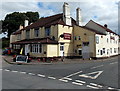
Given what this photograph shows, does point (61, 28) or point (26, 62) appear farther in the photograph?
point (61, 28)

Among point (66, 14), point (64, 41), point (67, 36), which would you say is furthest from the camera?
point (66, 14)

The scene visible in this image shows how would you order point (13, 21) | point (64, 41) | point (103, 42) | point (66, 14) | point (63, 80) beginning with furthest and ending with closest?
point (13, 21) → point (103, 42) → point (66, 14) → point (64, 41) → point (63, 80)

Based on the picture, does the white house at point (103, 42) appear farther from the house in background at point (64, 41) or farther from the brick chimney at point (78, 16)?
the brick chimney at point (78, 16)

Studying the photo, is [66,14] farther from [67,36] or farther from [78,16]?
[67,36]

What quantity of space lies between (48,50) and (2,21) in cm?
5112

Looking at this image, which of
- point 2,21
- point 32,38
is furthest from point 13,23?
point 32,38

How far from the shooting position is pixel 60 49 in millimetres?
A: 28109

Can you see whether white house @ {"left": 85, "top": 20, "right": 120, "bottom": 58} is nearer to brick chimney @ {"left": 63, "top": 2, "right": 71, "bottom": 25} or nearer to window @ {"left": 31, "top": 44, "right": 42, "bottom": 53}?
brick chimney @ {"left": 63, "top": 2, "right": 71, "bottom": 25}

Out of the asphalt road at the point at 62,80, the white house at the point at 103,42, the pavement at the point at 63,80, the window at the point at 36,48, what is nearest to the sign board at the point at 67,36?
the window at the point at 36,48

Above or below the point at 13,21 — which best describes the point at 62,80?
below

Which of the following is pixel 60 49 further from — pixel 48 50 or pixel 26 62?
pixel 26 62

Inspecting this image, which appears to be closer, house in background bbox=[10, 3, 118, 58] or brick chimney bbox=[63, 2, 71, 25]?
house in background bbox=[10, 3, 118, 58]

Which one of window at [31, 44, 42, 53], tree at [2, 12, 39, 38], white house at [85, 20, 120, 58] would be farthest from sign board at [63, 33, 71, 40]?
tree at [2, 12, 39, 38]

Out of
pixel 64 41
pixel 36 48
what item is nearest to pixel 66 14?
pixel 64 41
